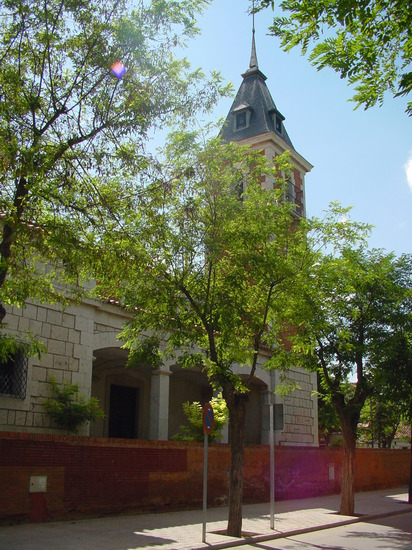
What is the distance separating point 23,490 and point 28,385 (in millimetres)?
2998

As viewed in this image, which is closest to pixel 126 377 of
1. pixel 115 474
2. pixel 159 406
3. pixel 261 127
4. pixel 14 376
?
pixel 159 406

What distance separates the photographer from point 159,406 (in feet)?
56.1

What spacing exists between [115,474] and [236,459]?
10.0ft

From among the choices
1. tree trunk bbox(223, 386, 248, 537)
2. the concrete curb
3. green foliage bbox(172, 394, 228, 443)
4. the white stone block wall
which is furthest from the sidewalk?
the white stone block wall

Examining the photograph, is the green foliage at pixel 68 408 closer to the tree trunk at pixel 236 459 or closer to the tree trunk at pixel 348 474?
the tree trunk at pixel 236 459

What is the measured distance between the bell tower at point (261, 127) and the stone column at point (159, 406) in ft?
48.8

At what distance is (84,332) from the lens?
589 inches

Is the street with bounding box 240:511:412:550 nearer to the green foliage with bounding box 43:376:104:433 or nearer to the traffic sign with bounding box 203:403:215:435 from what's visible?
the traffic sign with bounding box 203:403:215:435

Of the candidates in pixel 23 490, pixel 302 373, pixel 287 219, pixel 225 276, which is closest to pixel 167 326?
pixel 225 276

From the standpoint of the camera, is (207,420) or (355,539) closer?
(207,420)

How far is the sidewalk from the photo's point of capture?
30.2ft

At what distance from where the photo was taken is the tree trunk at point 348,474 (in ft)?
49.2

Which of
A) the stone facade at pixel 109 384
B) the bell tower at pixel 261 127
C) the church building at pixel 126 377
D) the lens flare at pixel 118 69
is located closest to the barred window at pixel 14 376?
the church building at pixel 126 377

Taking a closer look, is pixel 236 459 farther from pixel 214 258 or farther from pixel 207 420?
pixel 214 258
